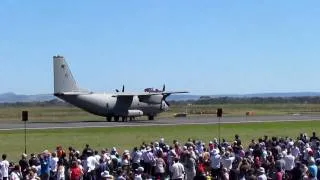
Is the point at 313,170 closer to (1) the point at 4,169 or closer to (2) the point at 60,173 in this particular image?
(2) the point at 60,173

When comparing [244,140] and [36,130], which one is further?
[36,130]

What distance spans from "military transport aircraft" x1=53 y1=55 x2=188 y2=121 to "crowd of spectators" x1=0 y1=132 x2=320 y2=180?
4521cm

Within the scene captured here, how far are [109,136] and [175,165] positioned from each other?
1119 inches

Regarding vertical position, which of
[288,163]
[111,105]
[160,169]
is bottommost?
[160,169]

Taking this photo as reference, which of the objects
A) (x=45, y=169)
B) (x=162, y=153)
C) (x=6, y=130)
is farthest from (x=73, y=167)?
(x=6, y=130)

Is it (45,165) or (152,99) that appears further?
(152,99)

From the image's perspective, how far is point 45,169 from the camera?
24.2 meters

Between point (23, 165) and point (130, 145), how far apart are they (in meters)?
19.1

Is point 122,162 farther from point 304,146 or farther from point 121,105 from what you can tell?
point 121,105

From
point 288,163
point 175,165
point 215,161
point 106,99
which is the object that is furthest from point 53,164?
point 106,99

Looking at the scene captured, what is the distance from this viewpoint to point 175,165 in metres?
22.8

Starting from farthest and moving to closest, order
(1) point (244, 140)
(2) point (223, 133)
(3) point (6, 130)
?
1. (3) point (6, 130)
2. (2) point (223, 133)
3. (1) point (244, 140)

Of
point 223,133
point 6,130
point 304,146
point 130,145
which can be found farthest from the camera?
point 6,130

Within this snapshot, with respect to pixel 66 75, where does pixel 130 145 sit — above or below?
below
